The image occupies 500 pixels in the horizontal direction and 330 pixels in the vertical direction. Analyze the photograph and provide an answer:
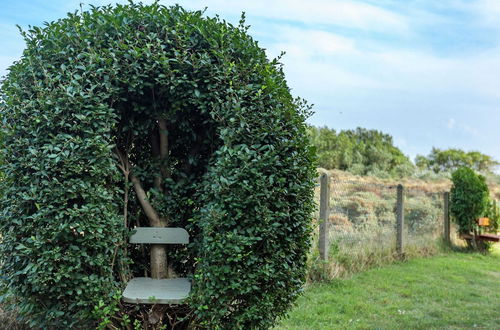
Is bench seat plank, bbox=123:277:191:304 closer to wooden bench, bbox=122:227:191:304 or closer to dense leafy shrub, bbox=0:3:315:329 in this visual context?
wooden bench, bbox=122:227:191:304

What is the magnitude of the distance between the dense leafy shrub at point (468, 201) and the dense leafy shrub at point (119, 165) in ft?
32.5

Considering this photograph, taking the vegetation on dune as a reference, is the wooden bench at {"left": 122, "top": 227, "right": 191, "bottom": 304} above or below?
below

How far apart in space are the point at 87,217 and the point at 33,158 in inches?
22.7

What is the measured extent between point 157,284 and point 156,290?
7.9 inches

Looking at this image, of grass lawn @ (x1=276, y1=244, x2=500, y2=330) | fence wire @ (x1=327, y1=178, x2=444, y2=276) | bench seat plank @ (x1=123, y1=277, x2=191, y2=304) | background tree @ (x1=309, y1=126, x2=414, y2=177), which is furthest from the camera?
background tree @ (x1=309, y1=126, x2=414, y2=177)

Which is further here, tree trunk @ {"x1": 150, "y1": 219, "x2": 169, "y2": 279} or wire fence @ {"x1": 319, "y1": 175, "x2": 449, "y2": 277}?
wire fence @ {"x1": 319, "y1": 175, "x2": 449, "y2": 277}

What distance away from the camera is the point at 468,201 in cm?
1234

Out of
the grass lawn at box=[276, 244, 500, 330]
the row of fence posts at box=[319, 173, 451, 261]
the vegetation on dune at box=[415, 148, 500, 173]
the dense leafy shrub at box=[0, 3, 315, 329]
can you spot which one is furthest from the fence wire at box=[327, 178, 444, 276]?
the vegetation on dune at box=[415, 148, 500, 173]

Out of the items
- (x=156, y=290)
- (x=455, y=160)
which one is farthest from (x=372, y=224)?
(x=455, y=160)

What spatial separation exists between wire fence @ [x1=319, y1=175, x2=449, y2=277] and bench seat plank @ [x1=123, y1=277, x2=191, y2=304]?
406 centimetres

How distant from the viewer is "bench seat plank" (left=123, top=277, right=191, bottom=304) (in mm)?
3611

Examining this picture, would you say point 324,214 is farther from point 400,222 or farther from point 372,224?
point 400,222

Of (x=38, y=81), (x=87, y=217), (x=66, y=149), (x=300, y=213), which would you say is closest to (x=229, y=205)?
(x=300, y=213)

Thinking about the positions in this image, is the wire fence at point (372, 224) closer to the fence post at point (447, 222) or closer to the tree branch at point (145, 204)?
the fence post at point (447, 222)
